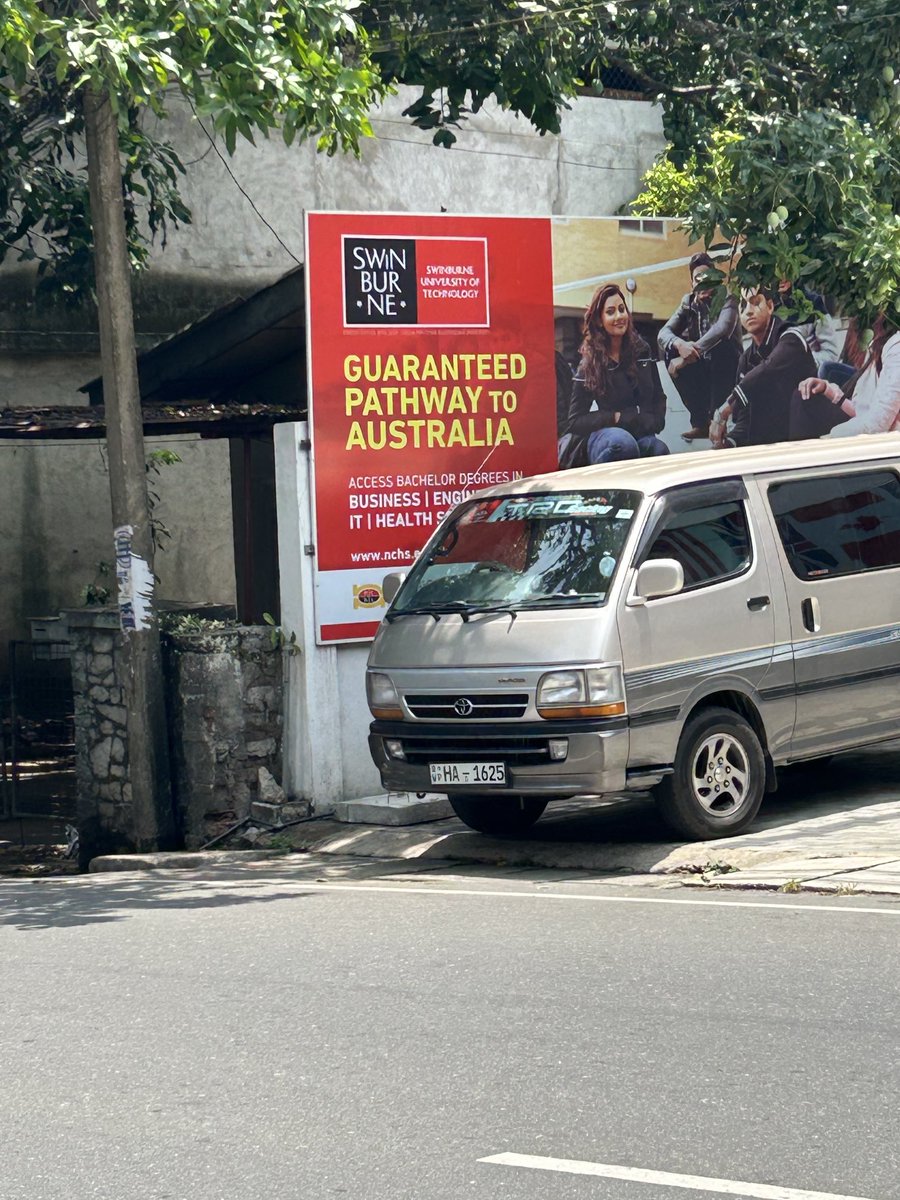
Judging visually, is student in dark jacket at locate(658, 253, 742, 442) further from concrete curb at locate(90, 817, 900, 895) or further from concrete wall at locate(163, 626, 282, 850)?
concrete curb at locate(90, 817, 900, 895)

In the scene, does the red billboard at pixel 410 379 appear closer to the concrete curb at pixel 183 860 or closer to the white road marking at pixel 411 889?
the concrete curb at pixel 183 860

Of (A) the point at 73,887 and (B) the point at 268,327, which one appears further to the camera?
(B) the point at 268,327

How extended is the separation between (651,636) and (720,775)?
3.15ft

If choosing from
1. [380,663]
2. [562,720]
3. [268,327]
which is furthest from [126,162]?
[562,720]

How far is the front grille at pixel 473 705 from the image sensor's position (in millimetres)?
9812

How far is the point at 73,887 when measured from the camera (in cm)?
1052

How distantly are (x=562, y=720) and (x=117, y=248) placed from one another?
473cm

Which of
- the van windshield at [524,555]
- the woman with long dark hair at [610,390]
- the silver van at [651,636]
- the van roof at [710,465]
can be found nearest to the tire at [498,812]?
the silver van at [651,636]

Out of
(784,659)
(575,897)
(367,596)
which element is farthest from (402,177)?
(575,897)

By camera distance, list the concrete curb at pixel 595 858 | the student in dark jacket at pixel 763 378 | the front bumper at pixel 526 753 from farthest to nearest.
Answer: the student in dark jacket at pixel 763 378 → the front bumper at pixel 526 753 → the concrete curb at pixel 595 858

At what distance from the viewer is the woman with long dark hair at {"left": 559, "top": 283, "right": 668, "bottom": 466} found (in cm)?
1327

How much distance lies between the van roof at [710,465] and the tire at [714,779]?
4.58ft

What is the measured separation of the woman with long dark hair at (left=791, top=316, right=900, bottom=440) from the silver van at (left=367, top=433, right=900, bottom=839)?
2552 mm

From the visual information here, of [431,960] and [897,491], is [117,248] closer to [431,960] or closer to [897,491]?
[897,491]
